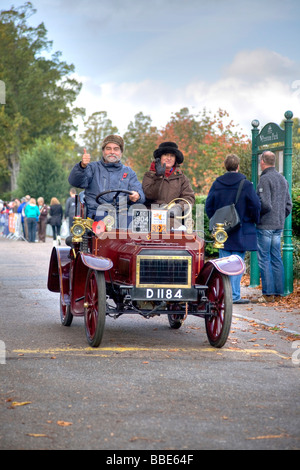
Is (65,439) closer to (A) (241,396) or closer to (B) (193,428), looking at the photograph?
(B) (193,428)

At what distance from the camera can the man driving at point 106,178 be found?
847 centimetres

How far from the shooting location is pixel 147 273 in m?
7.60

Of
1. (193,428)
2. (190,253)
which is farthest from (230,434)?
(190,253)

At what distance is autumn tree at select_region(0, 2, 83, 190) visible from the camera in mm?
66188

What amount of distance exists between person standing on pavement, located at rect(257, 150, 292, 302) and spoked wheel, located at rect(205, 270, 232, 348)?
3.67 metres

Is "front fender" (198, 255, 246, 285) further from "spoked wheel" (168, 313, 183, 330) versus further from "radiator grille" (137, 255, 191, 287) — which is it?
"spoked wheel" (168, 313, 183, 330)

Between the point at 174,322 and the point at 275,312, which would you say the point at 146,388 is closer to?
the point at 174,322

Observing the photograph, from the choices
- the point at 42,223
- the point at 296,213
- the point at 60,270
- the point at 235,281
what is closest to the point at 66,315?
the point at 60,270

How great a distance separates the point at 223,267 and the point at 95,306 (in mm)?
1328

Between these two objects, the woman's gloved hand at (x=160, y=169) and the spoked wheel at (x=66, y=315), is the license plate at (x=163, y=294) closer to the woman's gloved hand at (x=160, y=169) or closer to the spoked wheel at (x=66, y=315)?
the spoked wheel at (x=66, y=315)

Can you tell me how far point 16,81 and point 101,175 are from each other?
61.7m

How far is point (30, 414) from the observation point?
4984 mm

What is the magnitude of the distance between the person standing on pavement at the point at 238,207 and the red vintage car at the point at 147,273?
8.44 feet
